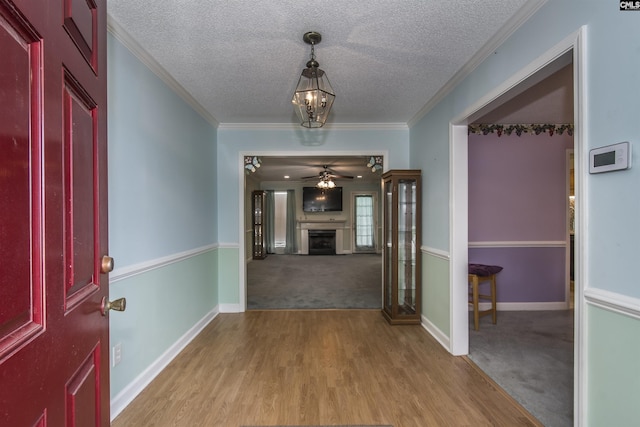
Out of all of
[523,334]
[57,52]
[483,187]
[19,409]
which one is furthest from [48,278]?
[483,187]

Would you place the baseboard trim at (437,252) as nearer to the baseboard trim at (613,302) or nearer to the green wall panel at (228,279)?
the baseboard trim at (613,302)

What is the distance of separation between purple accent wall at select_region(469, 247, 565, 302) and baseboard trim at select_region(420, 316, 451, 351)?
3.82ft

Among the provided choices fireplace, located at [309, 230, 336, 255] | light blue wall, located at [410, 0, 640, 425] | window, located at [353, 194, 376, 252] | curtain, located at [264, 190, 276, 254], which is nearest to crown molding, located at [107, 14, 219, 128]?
light blue wall, located at [410, 0, 640, 425]

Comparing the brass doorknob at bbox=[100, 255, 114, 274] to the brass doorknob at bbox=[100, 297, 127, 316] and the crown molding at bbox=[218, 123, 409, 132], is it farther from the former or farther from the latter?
the crown molding at bbox=[218, 123, 409, 132]

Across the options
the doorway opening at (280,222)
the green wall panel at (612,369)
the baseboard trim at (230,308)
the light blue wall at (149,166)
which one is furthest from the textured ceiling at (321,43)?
the doorway opening at (280,222)

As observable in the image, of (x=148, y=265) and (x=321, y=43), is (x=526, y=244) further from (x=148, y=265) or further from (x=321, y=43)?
(x=148, y=265)

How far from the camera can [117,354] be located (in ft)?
6.36

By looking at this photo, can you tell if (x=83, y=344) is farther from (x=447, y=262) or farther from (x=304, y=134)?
(x=304, y=134)

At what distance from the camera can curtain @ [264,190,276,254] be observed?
955cm

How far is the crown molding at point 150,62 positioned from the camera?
188 cm

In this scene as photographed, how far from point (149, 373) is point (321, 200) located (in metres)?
7.58

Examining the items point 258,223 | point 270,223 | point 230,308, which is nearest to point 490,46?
point 230,308

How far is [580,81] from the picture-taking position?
1397 millimetres

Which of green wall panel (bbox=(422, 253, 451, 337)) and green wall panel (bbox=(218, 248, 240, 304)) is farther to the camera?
green wall panel (bbox=(218, 248, 240, 304))
